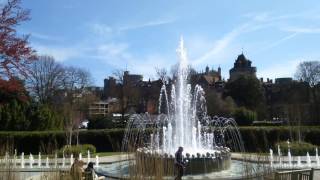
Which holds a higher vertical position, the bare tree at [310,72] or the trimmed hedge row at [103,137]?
the bare tree at [310,72]

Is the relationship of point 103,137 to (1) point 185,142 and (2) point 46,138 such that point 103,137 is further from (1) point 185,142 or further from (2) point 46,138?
(1) point 185,142

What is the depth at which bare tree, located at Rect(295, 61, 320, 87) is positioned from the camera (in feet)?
223

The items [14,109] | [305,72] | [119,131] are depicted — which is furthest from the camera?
[305,72]

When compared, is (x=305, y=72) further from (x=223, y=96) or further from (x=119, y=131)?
(x=119, y=131)

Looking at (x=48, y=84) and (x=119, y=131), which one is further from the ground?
(x=48, y=84)

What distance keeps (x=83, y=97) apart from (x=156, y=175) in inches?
Result: 2519

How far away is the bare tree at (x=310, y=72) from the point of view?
6794 cm

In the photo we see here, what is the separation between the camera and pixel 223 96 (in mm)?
71875

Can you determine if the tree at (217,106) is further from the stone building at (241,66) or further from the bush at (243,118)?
the stone building at (241,66)

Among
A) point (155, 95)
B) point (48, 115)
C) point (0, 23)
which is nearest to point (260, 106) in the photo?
point (155, 95)

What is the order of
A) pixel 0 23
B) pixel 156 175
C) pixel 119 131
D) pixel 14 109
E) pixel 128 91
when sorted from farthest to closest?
pixel 128 91, pixel 14 109, pixel 119 131, pixel 0 23, pixel 156 175

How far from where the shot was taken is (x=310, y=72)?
2714 inches

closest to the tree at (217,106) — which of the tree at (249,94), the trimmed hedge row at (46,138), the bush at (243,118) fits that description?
the bush at (243,118)

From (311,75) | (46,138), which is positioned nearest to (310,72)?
(311,75)
